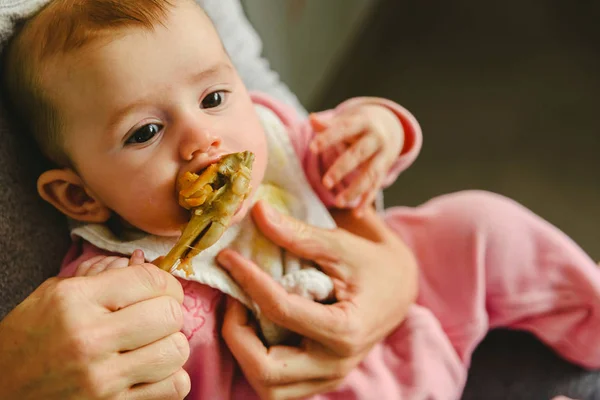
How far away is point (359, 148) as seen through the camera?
76cm

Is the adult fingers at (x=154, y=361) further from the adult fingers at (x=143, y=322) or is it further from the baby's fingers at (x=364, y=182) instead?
the baby's fingers at (x=364, y=182)

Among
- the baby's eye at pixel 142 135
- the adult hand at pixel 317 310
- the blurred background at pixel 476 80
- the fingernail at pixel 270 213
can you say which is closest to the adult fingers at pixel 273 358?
the adult hand at pixel 317 310

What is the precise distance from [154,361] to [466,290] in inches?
18.6

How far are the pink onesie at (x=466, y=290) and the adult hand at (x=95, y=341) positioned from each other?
21cm

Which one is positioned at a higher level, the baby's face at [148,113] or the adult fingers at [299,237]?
the baby's face at [148,113]

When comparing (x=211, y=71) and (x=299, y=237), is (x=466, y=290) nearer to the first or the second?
(x=299, y=237)

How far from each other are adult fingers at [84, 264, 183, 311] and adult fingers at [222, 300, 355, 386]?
0.16 metres

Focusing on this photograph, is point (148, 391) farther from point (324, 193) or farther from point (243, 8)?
point (243, 8)

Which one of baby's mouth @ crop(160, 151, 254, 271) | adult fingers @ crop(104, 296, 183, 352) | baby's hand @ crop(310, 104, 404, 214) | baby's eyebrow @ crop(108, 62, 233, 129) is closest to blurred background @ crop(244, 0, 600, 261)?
baby's hand @ crop(310, 104, 404, 214)

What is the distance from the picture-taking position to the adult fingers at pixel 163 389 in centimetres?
52

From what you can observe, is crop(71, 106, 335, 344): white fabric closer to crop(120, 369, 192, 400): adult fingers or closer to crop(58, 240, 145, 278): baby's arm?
crop(58, 240, 145, 278): baby's arm

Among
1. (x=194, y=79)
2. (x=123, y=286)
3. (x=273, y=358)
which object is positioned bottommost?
(x=273, y=358)

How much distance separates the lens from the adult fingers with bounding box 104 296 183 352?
19.5 inches

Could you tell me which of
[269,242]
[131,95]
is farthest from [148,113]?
[269,242]
